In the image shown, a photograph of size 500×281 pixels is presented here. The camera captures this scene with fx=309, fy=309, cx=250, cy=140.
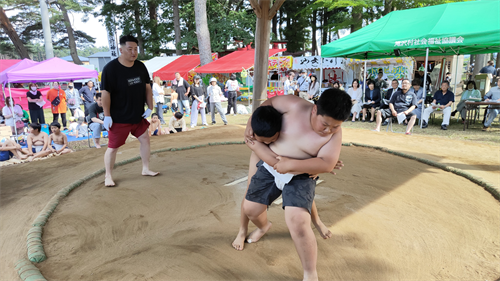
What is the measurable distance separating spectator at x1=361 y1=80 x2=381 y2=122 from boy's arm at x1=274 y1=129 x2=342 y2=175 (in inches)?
224

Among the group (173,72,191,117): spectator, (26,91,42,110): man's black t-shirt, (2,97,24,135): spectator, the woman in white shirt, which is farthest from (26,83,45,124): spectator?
the woman in white shirt

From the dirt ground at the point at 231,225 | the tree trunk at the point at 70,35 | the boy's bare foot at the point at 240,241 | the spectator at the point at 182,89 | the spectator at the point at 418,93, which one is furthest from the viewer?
the tree trunk at the point at 70,35

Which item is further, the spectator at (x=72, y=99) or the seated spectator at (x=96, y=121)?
the spectator at (x=72, y=99)

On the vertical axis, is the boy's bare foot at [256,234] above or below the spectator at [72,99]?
below

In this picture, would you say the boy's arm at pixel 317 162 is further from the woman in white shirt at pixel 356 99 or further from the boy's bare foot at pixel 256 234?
the woman in white shirt at pixel 356 99

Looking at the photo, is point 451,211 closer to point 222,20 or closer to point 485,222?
point 485,222

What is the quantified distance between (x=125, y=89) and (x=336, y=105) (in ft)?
5.91

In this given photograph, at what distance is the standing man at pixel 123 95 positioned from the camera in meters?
2.33

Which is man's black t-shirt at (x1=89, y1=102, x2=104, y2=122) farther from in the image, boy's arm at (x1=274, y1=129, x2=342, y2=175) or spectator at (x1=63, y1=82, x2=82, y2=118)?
boy's arm at (x1=274, y1=129, x2=342, y2=175)

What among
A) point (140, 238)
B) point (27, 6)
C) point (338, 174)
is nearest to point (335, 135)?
point (140, 238)

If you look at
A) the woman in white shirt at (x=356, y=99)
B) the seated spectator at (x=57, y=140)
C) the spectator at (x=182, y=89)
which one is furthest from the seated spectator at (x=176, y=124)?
the woman in white shirt at (x=356, y=99)

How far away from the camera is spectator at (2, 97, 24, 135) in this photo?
5.57 m

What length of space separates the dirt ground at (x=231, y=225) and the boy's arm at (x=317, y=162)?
0.49 m

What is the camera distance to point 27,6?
14352 mm
